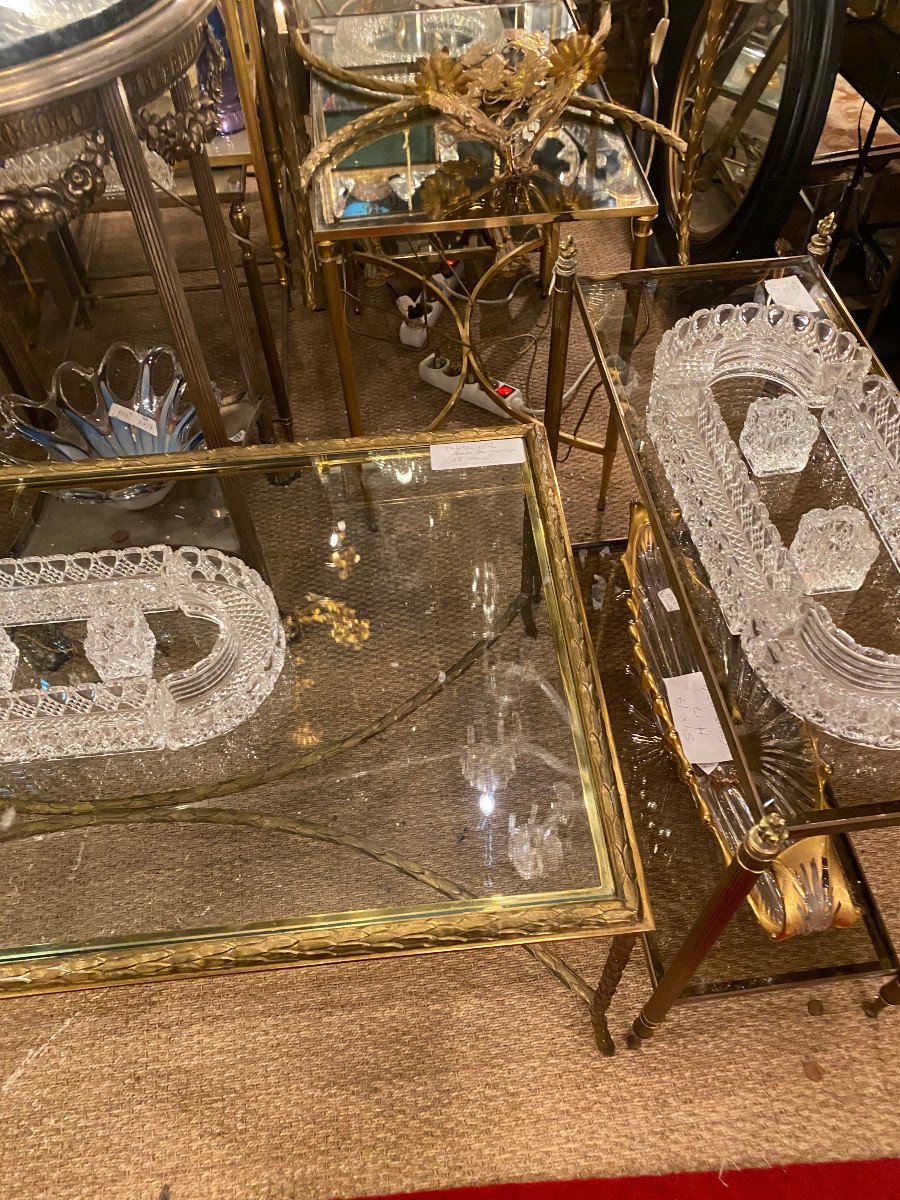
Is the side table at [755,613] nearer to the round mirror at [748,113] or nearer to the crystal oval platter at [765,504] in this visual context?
the crystal oval platter at [765,504]

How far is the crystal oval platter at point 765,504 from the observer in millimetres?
740

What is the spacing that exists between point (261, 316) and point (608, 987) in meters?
1.16

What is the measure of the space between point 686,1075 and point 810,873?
0.28 meters

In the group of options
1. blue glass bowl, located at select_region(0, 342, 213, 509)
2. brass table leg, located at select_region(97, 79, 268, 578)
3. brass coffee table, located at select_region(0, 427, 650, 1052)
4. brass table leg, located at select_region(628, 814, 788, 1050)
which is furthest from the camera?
blue glass bowl, located at select_region(0, 342, 213, 509)

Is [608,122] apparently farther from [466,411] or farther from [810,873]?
[810,873]

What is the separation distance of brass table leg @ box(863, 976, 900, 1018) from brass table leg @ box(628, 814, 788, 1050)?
10.2 inches

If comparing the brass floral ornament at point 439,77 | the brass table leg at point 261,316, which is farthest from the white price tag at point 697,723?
the brass table leg at point 261,316

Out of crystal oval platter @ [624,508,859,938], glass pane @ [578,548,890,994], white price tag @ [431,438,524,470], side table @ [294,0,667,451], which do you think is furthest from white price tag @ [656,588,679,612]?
side table @ [294,0,667,451]

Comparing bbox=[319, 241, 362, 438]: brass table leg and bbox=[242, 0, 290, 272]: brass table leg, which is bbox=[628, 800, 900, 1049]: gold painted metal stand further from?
bbox=[242, 0, 290, 272]: brass table leg

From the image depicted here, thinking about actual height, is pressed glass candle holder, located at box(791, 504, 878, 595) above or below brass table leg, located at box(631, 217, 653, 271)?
below

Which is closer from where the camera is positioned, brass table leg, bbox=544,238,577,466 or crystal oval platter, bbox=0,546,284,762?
crystal oval platter, bbox=0,546,284,762

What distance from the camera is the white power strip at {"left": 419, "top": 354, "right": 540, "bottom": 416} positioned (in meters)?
1.57

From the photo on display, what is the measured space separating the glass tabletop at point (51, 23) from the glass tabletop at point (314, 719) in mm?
457

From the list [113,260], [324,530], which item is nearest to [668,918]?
[324,530]
